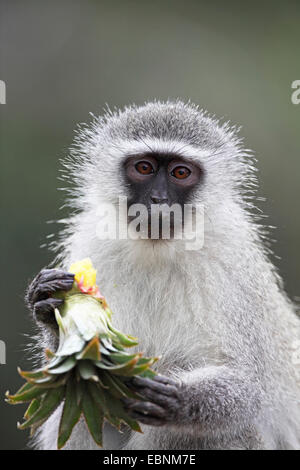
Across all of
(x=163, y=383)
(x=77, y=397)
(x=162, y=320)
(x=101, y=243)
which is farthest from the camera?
(x=101, y=243)

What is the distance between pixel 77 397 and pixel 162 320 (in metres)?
1.00

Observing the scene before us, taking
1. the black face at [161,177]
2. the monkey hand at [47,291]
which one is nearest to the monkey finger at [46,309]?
the monkey hand at [47,291]

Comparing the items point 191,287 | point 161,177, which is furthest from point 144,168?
point 191,287

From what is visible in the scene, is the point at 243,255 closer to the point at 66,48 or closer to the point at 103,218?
the point at 103,218

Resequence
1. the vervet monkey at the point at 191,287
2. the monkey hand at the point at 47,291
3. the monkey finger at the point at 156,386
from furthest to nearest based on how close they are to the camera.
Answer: the vervet monkey at the point at 191,287 → the monkey hand at the point at 47,291 → the monkey finger at the point at 156,386

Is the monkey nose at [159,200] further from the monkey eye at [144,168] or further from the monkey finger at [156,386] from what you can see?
the monkey finger at [156,386]

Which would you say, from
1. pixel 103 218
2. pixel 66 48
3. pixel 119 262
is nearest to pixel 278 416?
pixel 119 262

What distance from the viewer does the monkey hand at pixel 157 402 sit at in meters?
3.50

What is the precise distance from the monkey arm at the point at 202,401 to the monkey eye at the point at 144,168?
126cm

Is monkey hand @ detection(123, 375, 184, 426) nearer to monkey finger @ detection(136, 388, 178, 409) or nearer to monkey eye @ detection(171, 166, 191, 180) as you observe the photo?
monkey finger @ detection(136, 388, 178, 409)

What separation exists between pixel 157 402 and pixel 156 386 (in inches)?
3.5

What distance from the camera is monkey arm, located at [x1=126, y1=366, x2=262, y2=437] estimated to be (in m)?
3.56

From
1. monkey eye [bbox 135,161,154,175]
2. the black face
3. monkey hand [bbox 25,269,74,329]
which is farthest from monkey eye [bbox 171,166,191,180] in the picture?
monkey hand [bbox 25,269,74,329]

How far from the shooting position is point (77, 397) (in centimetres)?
341
